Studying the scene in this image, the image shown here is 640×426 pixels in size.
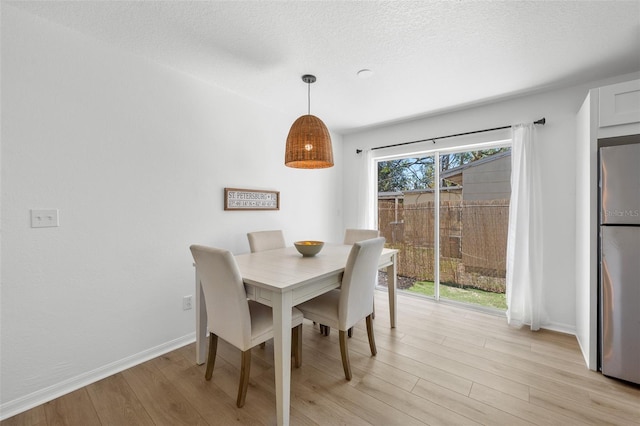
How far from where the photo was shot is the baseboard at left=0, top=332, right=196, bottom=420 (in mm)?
1599

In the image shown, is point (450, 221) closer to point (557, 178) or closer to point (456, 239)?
point (456, 239)

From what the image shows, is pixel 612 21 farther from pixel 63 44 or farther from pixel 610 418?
pixel 63 44

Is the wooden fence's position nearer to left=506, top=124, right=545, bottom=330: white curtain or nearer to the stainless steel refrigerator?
left=506, top=124, right=545, bottom=330: white curtain

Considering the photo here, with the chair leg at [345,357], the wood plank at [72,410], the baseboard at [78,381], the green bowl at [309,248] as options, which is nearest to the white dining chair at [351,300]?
the chair leg at [345,357]

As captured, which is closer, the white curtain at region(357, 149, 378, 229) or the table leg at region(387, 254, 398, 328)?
the table leg at region(387, 254, 398, 328)

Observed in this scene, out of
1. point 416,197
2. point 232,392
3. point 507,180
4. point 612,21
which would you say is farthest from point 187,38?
point 507,180

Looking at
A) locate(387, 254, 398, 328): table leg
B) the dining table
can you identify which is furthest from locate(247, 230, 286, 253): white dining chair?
locate(387, 254, 398, 328): table leg

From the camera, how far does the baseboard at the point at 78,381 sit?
160 cm

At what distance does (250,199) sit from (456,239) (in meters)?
2.53

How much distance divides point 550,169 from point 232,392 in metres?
3.37

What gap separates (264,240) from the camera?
111 inches

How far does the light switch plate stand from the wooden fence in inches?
137

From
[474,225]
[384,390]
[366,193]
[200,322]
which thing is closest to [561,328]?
[474,225]

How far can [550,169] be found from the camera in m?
2.68
